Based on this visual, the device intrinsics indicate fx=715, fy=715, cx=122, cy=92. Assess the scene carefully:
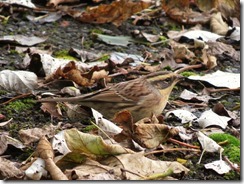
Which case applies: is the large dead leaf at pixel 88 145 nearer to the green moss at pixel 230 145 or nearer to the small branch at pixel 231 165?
the small branch at pixel 231 165

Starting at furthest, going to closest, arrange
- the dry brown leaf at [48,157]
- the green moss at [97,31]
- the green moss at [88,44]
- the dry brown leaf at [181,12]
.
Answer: the dry brown leaf at [181,12], the green moss at [97,31], the green moss at [88,44], the dry brown leaf at [48,157]

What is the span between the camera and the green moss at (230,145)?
187 inches

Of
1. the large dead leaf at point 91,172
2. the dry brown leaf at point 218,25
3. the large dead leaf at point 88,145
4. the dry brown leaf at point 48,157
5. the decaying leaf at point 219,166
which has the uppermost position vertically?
the large dead leaf at point 88,145

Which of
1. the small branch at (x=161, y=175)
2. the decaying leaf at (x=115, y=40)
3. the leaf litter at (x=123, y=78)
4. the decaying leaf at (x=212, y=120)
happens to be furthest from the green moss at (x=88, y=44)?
the small branch at (x=161, y=175)

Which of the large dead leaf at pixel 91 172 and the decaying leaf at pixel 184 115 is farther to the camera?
the decaying leaf at pixel 184 115

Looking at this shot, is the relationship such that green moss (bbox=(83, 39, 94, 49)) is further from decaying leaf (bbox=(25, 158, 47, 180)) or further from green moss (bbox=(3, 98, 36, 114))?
decaying leaf (bbox=(25, 158, 47, 180))

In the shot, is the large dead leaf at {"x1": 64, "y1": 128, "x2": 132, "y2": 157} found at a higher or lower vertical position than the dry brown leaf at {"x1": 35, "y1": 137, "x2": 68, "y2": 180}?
higher

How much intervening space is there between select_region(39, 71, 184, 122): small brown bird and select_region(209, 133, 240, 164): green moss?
74cm

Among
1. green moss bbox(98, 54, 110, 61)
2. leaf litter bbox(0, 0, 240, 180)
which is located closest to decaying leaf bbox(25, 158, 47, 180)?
leaf litter bbox(0, 0, 240, 180)

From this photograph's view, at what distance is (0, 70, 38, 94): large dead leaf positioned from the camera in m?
5.81

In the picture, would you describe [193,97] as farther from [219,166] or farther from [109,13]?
[109,13]

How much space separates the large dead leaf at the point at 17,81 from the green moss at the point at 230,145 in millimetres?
1631

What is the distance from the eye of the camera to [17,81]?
5.84 m

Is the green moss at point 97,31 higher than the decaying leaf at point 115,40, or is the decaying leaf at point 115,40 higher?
the green moss at point 97,31
